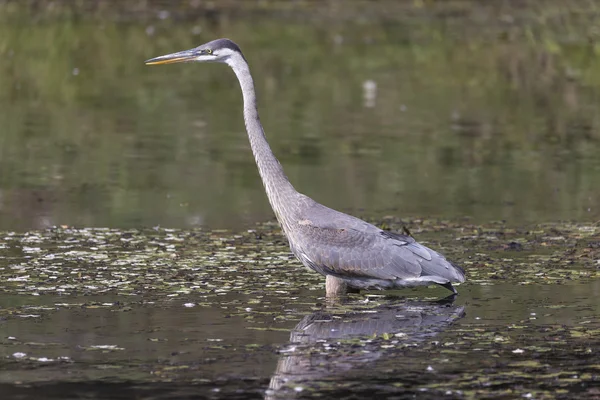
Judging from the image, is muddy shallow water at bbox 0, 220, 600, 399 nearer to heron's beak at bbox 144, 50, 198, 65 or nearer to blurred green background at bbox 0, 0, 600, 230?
blurred green background at bbox 0, 0, 600, 230

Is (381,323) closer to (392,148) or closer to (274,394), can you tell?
(274,394)

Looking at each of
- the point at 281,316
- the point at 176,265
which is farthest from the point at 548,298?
the point at 176,265

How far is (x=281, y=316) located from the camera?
7738mm

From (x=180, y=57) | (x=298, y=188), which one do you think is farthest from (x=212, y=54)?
(x=298, y=188)

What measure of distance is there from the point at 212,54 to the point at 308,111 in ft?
26.2

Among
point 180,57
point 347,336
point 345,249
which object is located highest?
point 180,57

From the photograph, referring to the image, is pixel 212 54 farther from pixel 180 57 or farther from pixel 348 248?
pixel 348 248

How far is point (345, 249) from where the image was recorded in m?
8.48

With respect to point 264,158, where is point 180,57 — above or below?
above

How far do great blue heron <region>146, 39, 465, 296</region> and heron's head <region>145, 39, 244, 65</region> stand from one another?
0.53m

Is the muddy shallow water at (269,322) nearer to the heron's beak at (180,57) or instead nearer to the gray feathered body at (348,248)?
the gray feathered body at (348,248)

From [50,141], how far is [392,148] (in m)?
3.85

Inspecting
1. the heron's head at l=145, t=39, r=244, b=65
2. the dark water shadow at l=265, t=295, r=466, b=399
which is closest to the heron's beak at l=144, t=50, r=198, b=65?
the heron's head at l=145, t=39, r=244, b=65

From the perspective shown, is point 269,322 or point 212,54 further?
point 212,54
